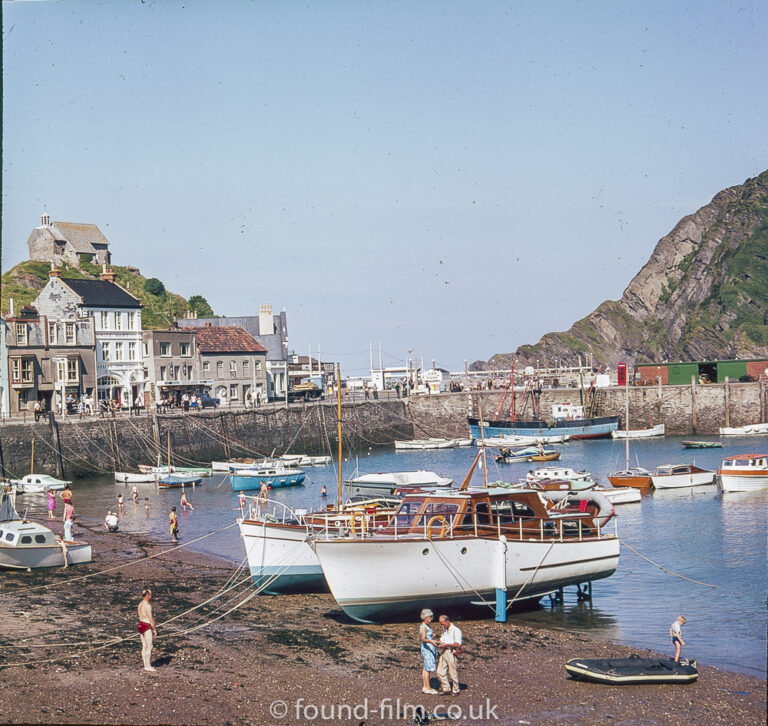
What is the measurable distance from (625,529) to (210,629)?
2667 centimetres

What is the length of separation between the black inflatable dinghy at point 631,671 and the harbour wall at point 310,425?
5315 cm

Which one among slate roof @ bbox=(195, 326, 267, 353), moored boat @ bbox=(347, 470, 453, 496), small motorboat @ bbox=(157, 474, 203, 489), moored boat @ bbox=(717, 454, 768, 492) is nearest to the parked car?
slate roof @ bbox=(195, 326, 267, 353)

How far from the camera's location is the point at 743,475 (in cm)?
5769

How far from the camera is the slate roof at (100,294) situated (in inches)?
3445

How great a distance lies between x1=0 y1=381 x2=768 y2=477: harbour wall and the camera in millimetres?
70375

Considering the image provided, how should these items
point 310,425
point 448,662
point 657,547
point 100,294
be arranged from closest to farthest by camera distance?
point 448,662 → point 657,547 → point 100,294 → point 310,425

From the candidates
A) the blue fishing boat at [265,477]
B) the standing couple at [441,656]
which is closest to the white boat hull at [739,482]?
the blue fishing boat at [265,477]

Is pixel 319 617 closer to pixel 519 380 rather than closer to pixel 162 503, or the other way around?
pixel 162 503

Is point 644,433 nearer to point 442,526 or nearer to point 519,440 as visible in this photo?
point 519,440

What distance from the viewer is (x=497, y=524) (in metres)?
27.2

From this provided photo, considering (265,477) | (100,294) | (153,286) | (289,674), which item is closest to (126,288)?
(153,286)

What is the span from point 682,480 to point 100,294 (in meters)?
55.3

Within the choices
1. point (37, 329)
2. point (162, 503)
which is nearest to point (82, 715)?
point (162, 503)

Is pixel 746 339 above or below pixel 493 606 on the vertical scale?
above
